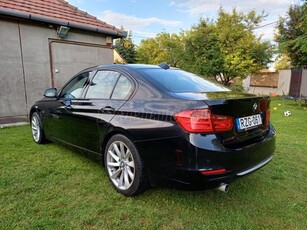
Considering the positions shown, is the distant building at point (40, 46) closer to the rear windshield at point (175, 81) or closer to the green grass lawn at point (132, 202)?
the green grass lawn at point (132, 202)

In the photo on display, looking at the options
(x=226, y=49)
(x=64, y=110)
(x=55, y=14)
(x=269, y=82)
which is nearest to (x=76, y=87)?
(x=64, y=110)

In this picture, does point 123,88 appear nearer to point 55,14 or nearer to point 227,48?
point 55,14

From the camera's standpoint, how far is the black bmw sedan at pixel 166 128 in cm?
203

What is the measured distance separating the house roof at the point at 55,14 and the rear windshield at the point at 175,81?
210 inches

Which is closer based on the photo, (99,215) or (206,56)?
(99,215)

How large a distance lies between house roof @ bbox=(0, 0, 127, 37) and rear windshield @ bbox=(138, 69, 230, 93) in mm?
5342

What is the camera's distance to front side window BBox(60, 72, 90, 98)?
346cm

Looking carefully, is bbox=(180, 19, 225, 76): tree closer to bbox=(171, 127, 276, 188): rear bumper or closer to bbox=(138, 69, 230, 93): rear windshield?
bbox=(138, 69, 230, 93): rear windshield

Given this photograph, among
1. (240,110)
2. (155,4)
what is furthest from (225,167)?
(155,4)

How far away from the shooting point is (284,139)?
5.02 metres

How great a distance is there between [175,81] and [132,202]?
1.40 meters

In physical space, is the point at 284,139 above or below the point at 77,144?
below

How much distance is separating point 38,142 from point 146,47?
123 feet

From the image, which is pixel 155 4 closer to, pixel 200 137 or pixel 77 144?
pixel 77 144
